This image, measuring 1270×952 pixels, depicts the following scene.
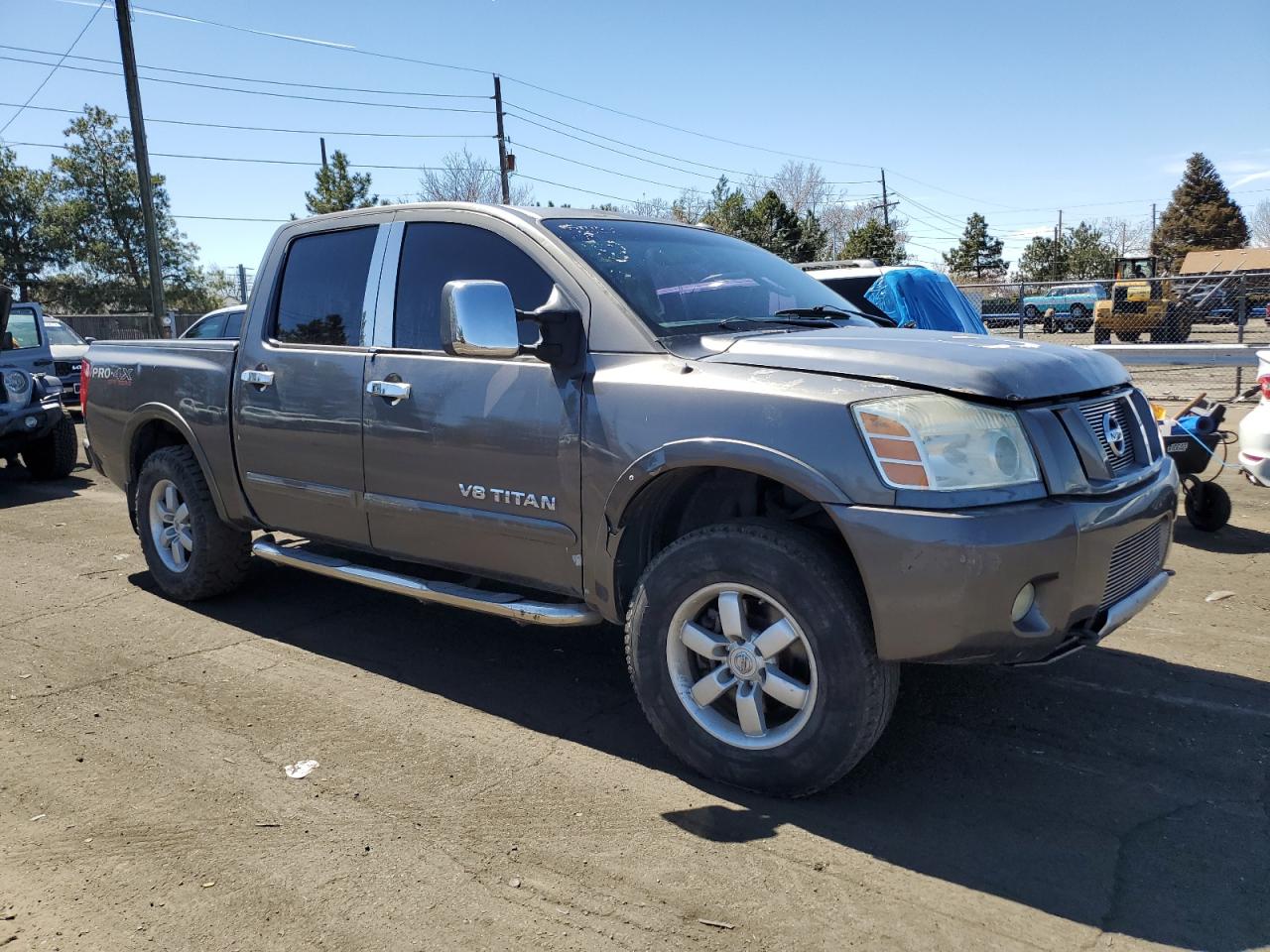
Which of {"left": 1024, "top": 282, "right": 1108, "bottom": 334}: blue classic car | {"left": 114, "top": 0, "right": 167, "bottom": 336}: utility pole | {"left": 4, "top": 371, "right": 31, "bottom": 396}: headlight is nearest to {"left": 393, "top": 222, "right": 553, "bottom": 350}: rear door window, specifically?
{"left": 4, "top": 371, "right": 31, "bottom": 396}: headlight

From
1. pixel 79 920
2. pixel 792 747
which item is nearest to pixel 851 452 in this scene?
pixel 792 747

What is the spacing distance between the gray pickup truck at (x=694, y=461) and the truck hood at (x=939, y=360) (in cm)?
1

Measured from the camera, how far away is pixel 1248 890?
256cm

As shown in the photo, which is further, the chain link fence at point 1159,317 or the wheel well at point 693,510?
the chain link fence at point 1159,317

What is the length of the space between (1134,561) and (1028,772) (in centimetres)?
80

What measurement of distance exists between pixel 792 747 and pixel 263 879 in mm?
1617

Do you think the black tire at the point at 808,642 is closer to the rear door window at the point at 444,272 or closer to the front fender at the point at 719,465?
the front fender at the point at 719,465

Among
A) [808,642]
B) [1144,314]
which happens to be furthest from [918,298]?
[1144,314]

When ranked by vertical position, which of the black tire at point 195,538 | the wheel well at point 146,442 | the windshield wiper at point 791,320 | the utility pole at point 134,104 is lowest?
the black tire at point 195,538

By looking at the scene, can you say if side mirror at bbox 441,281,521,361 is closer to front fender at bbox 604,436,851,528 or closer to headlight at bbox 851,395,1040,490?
front fender at bbox 604,436,851,528

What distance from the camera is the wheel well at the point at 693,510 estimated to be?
130 inches

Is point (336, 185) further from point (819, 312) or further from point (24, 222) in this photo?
point (819, 312)

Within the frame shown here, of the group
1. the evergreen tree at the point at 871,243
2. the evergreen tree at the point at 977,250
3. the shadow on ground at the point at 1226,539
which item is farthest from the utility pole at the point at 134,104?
the evergreen tree at the point at 977,250

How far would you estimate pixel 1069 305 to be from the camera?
37562mm
